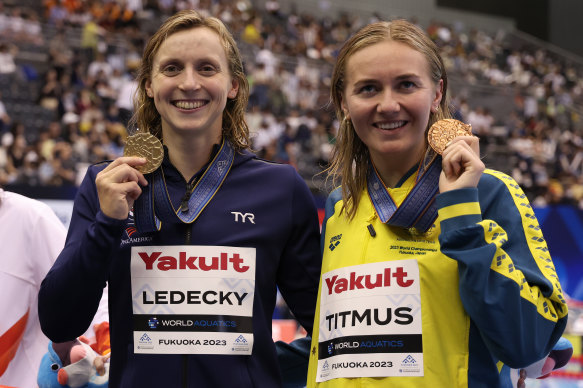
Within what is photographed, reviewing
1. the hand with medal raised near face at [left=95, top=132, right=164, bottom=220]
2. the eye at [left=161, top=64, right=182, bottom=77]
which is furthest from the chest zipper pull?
the eye at [left=161, top=64, right=182, bottom=77]

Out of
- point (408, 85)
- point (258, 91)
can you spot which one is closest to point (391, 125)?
point (408, 85)

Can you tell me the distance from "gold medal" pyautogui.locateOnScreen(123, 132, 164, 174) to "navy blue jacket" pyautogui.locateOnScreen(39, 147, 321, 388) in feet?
0.45

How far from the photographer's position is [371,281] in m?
1.92

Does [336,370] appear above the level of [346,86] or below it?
below

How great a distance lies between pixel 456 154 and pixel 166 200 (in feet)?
2.64

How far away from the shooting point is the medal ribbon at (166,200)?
2.05m

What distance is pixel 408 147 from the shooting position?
199 cm

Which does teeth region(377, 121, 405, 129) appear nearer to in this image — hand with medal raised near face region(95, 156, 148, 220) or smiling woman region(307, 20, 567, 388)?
smiling woman region(307, 20, 567, 388)

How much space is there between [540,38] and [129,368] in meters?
26.9

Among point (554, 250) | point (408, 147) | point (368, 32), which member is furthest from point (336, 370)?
point (554, 250)

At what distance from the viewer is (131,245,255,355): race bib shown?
1991mm

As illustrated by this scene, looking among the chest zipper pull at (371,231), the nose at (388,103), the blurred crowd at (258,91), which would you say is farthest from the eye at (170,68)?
the blurred crowd at (258,91)

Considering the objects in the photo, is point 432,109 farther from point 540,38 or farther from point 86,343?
point 540,38

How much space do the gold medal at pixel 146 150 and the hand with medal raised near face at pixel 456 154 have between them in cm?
74
